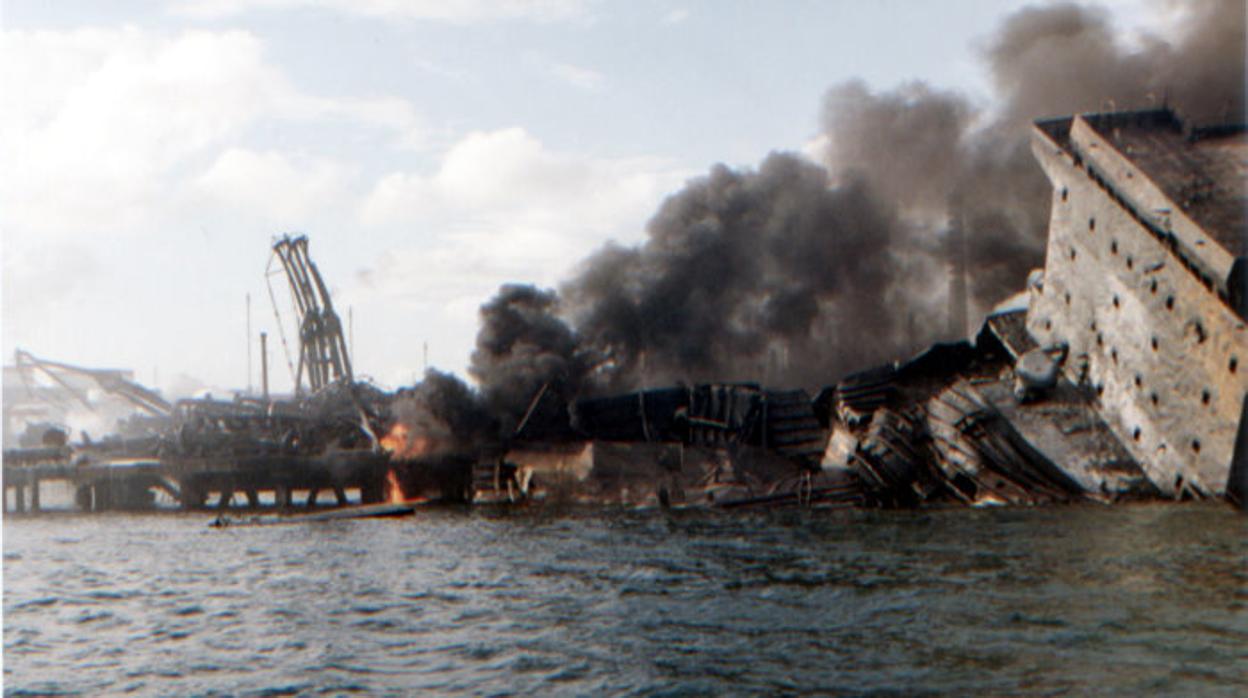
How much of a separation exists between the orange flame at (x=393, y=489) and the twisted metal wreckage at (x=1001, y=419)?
4.2 inches

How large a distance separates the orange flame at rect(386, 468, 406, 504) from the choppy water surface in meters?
19.0

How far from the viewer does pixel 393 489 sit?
185 ft

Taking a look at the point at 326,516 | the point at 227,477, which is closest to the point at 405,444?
the point at 227,477

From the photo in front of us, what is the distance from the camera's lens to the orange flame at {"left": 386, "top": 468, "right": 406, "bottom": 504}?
55.8 m

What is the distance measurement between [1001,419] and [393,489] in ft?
96.2

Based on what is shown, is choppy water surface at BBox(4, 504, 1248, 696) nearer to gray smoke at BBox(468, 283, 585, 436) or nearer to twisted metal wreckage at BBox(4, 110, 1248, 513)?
twisted metal wreckage at BBox(4, 110, 1248, 513)

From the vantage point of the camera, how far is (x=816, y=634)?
19.8 m

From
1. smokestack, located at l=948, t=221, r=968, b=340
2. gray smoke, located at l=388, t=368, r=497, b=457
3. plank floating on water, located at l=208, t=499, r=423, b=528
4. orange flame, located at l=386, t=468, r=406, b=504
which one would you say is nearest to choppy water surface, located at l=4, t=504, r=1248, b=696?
plank floating on water, located at l=208, t=499, r=423, b=528

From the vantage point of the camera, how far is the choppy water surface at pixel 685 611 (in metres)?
17.4

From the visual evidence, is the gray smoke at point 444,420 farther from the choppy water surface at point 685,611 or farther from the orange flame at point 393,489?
the choppy water surface at point 685,611

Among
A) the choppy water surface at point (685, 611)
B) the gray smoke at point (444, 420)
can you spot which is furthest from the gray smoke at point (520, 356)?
the choppy water surface at point (685, 611)

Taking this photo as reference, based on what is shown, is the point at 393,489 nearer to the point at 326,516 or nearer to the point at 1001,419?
the point at 326,516

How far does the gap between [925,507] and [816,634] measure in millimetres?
19085

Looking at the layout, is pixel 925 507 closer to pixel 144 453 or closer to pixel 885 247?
pixel 885 247
